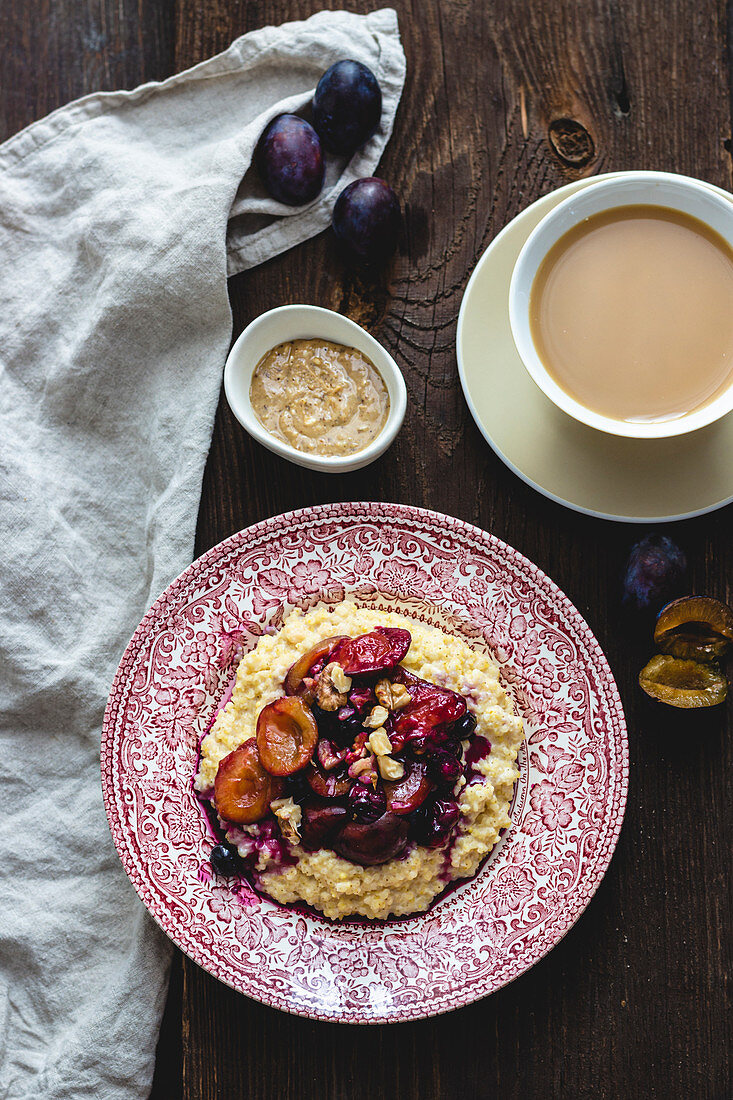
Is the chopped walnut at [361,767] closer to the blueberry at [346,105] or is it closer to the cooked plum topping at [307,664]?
the cooked plum topping at [307,664]

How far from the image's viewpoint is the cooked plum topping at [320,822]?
1.65 m

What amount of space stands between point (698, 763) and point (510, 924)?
0.54 metres

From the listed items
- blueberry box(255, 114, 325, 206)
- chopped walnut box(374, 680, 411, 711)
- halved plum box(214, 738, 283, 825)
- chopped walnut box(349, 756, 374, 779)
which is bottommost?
halved plum box(214, 738, 283, 825)

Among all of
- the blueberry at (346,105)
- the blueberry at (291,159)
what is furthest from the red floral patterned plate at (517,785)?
the blueberry at (346,105)

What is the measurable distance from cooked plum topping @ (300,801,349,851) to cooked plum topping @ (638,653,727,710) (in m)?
0.69

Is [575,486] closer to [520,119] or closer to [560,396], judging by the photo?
[560,396]

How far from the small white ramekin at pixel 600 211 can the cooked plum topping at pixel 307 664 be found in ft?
2.07

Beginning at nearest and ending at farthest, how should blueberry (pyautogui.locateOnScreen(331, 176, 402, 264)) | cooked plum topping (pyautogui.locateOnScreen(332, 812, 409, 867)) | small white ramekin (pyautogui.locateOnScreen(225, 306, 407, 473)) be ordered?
1. cooked plum topping (pyautogui.locateOnScreen(332, 812, 409, 867))
2. small white ramekin (pyautogui.locateOnScreen(225, 306, 407, 473))
3. blueberry (pyautogui.locateOnScreen(331, 176, 402, 264))

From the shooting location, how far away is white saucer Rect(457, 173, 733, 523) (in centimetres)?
180

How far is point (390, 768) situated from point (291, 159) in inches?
50.0

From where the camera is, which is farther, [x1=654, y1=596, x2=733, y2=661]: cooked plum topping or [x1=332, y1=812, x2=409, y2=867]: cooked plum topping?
[x1=654, y1=596, x2=733, y2=661]: cooked plum topping

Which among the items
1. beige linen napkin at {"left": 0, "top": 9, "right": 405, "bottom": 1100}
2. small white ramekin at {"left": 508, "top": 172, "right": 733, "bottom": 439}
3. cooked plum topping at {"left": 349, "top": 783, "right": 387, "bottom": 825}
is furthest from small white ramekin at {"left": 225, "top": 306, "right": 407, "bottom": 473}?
cooked plum topping at {"left": 349, "top": 783, "right": 387, "bottom": 825}

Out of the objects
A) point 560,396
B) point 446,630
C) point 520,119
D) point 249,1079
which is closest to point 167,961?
point 249,1079

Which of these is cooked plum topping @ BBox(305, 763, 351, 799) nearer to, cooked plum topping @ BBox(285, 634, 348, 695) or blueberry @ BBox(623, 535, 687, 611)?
cooked plum topping @ BBox(285, 634, 348, 695)
